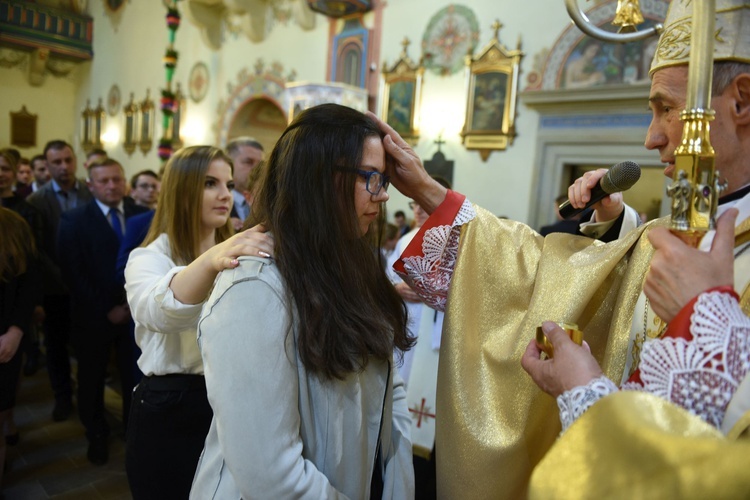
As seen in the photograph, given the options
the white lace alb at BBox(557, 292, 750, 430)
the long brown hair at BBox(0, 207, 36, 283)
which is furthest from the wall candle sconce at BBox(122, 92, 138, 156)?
the white lace alb at BBox(557, 292, 750, 430)

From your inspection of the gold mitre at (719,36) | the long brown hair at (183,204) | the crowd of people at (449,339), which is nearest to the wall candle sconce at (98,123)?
the long brown hair at (183,204)

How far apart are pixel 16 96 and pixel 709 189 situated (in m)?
17.7

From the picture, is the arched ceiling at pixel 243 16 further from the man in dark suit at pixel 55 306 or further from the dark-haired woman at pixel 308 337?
the dark-haired woman at pixel 308 337

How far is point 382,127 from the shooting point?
1229 millimetres

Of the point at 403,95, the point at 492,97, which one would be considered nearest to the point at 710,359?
the point at 492,97

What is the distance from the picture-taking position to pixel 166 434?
5.56 feet

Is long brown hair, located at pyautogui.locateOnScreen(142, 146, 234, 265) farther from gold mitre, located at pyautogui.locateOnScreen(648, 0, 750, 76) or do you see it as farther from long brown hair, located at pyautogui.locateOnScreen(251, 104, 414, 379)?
gold mitre, located at pyautogui.locateOnScreen(648, 0, 750, 76)

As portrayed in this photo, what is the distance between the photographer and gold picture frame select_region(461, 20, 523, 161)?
672cm

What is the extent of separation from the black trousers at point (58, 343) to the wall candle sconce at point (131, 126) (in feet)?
33.4

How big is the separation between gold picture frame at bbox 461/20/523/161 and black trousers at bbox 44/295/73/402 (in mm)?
5232

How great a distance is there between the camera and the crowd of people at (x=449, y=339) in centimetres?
77

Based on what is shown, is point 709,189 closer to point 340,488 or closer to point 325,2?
point 340,488

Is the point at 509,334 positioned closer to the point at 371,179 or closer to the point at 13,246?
the point at 371,179

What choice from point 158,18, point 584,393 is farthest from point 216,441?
point 158,18
